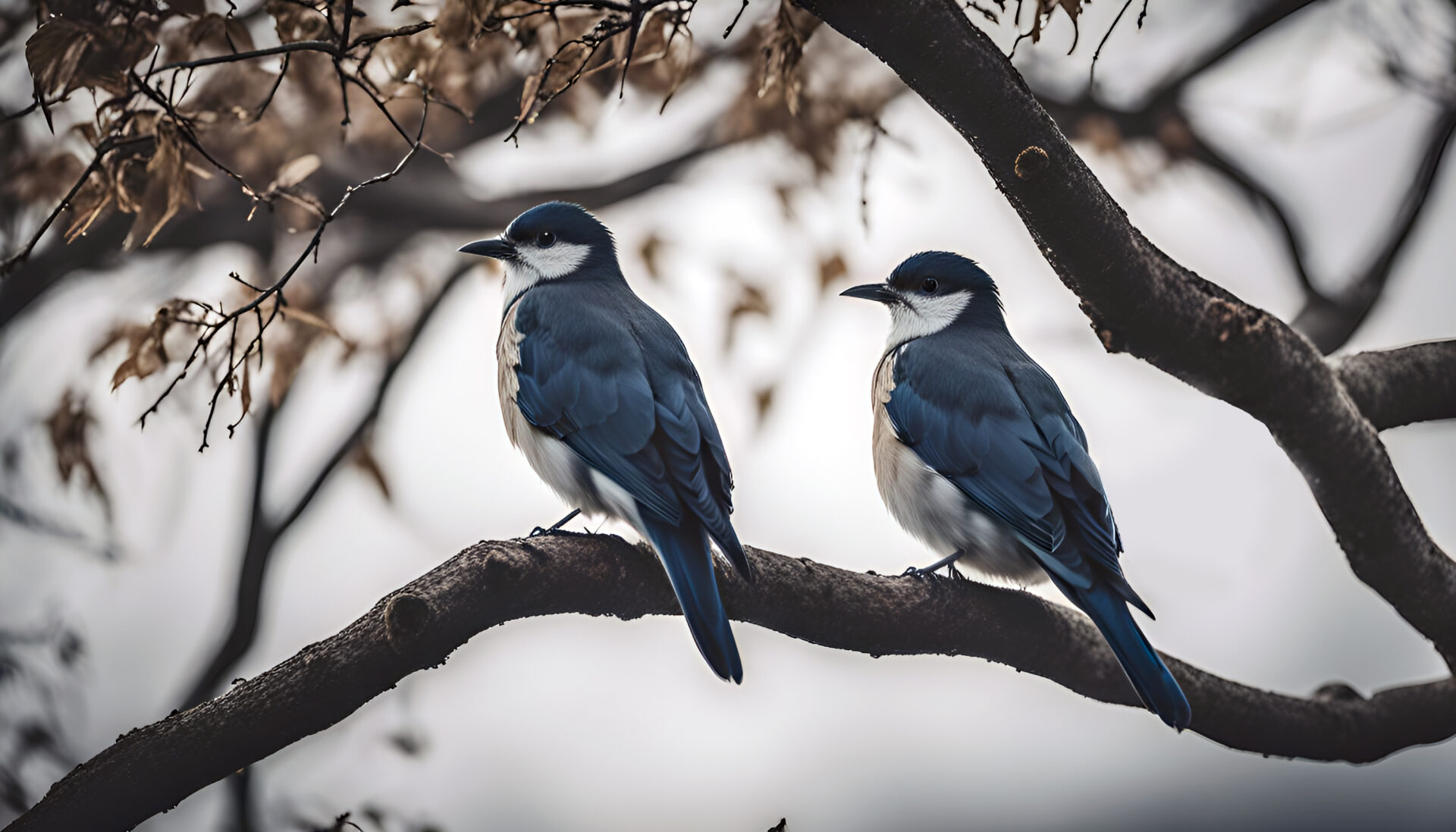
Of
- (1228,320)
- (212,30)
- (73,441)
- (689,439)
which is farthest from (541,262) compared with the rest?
(73,441)

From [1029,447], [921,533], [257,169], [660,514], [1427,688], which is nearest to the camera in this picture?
[660,514]

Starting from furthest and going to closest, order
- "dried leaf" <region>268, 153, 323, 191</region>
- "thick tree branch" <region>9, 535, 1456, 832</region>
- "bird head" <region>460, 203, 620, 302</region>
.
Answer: "bird head" <region>460, 203, 620, 302</region> < "dried leaf" <region>268, 153, 323, 191</region> < "thick tree branch" <region>9, 535, 1456, 832</region>

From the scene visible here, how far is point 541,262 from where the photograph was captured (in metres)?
3.05

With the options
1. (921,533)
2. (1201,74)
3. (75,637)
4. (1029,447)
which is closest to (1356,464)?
(1029,447)

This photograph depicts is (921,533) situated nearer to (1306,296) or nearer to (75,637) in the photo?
(1306,296)

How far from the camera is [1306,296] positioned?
4.23m

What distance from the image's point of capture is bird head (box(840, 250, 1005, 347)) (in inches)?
127

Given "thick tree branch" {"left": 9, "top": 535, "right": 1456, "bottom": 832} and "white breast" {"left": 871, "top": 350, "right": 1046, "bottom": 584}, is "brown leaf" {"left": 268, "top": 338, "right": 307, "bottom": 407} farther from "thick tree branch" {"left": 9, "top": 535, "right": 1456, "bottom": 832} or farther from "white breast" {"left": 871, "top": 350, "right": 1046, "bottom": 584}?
"white breast" {"left": 871, "top": 350, "right": 1046, "bottom": 584}

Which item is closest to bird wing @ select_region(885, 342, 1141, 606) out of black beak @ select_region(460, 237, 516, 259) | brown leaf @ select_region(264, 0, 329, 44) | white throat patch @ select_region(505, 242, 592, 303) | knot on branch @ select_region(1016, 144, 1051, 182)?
knot on branch @ select_region(1016, 144, 1051, 182)

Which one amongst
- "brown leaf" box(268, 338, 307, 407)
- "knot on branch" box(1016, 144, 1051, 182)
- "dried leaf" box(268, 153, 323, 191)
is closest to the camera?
"knot on branch" box(1016, 144, 1051, 182)

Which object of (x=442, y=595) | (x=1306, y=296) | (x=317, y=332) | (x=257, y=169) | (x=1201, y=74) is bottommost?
(x=442, y=595)

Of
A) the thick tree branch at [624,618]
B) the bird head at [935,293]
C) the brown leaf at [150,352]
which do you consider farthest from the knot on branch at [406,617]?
the bird head at [935,293]

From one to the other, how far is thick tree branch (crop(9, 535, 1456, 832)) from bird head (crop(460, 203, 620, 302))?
3.00 ft

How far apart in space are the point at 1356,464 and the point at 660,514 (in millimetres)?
1861
